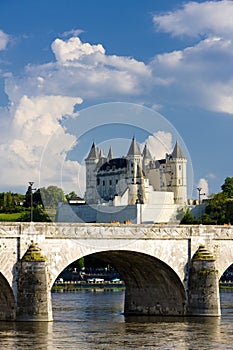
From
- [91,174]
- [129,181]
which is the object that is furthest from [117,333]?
[129,181]

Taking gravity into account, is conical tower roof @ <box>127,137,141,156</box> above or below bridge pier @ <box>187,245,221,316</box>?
above

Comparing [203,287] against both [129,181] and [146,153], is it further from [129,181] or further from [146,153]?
[129,181]

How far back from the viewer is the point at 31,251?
54969mm

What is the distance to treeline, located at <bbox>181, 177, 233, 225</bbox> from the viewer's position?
126 meters

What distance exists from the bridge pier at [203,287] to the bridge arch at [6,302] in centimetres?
1366

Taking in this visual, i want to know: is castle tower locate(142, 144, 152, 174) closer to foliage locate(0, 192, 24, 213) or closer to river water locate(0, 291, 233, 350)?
river water locate(0, 291, 233, 350)

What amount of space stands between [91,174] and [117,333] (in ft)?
39.2

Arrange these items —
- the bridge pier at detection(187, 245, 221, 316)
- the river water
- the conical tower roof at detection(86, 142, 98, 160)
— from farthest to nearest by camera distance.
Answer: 1. the bridge pier at detection(187, 245, 221, 316)
2. the conical tower roof at detection(86, 142, 98, 160)
3. the river water

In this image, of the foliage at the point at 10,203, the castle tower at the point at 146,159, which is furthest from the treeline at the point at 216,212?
the castle tower at the point at 146,159

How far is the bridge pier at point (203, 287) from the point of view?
6153cm

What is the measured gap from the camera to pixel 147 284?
2603 inches

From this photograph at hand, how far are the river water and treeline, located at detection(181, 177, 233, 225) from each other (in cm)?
5964

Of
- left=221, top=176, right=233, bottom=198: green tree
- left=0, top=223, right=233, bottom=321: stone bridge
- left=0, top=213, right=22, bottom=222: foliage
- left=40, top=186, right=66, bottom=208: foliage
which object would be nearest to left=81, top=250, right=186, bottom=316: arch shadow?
left=0, top=223, right=233, bottom=321: stone bridge

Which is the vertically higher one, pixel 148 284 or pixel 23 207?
pixel 23 207
